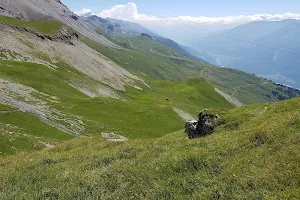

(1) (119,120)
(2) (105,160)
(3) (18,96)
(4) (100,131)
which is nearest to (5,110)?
(3) (18,96)

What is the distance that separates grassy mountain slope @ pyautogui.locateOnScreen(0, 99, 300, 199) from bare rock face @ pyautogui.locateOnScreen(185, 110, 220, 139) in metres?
14.0

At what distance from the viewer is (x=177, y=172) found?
17781 mm

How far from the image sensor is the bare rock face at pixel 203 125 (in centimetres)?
3737

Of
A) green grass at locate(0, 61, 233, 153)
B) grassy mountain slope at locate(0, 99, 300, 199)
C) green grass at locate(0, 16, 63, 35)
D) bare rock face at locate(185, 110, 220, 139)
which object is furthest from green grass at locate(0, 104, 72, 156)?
green grass at locate(0, 16, 63, 35)

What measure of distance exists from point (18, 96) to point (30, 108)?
9204 millimetres

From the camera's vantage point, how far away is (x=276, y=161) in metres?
16.8

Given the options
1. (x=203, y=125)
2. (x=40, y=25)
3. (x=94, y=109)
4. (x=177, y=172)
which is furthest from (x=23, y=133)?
(x=40, y=25)

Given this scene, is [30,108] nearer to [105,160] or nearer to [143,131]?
[143,131]

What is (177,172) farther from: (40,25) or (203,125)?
(40,25)

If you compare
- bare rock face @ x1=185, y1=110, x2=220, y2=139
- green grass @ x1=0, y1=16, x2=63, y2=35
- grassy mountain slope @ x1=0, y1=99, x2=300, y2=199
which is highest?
green grass @ x1=0, y1=16, x2=63, y2=35

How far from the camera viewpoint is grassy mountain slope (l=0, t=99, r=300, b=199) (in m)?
15.1

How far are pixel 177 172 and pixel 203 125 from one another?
73.4 ft

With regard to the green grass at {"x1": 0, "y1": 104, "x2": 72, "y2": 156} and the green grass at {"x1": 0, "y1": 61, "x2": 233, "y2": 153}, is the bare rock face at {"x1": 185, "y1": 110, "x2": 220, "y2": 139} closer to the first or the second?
the green grass at {"x1": 0, "y1": 104, "x2": 72, "y2": 156}

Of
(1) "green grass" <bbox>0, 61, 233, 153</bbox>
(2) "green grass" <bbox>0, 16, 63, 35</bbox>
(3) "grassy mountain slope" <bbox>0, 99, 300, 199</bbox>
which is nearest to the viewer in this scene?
(3) "grassy mountain slope" <bbox>0, 99, 300, 199</bbox>
